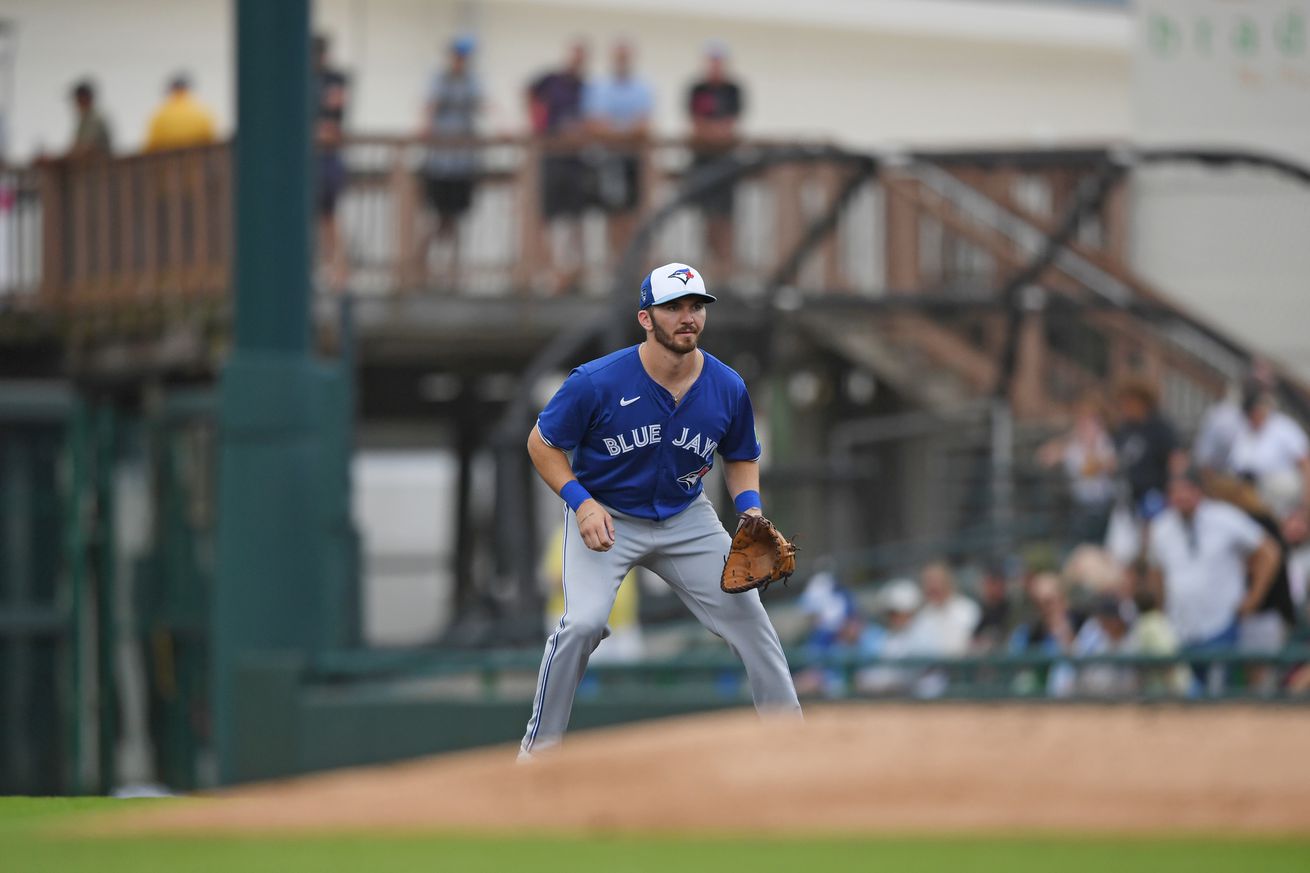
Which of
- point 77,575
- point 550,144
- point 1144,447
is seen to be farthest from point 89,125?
point 1144,447

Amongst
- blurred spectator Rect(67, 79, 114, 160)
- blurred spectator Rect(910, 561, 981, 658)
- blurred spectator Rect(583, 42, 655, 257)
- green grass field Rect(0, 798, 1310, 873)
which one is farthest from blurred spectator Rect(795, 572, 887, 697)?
green grass field Rect(0, 798, 1310, 873)

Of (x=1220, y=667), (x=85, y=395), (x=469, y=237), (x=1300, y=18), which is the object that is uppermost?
(x=1300, y=18)

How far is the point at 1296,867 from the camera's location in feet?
15.4

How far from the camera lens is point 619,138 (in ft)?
55.7

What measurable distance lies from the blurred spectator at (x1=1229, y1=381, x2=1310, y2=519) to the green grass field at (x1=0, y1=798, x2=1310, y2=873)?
8.36 meters

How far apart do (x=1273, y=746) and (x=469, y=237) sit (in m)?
13.0

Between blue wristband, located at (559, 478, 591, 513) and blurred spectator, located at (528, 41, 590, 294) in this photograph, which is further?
blurred spectator, located at (528, 41, 590, 294)

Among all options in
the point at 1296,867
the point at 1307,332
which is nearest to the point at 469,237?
the point at 1307,332

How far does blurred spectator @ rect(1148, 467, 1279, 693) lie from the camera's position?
1153 centimetres

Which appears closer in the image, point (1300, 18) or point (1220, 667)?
point (1220, 667)

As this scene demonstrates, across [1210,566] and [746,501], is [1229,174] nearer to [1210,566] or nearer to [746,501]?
[1210,566]

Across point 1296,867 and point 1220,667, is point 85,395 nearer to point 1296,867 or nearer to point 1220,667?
point 1220,667

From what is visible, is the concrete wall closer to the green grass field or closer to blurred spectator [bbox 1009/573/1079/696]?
blurred spectator [bbox 1009/573/1079/696]

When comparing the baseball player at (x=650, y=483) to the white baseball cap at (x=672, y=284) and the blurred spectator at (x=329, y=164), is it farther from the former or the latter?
the blurred spectator at (x=329, y=164)
